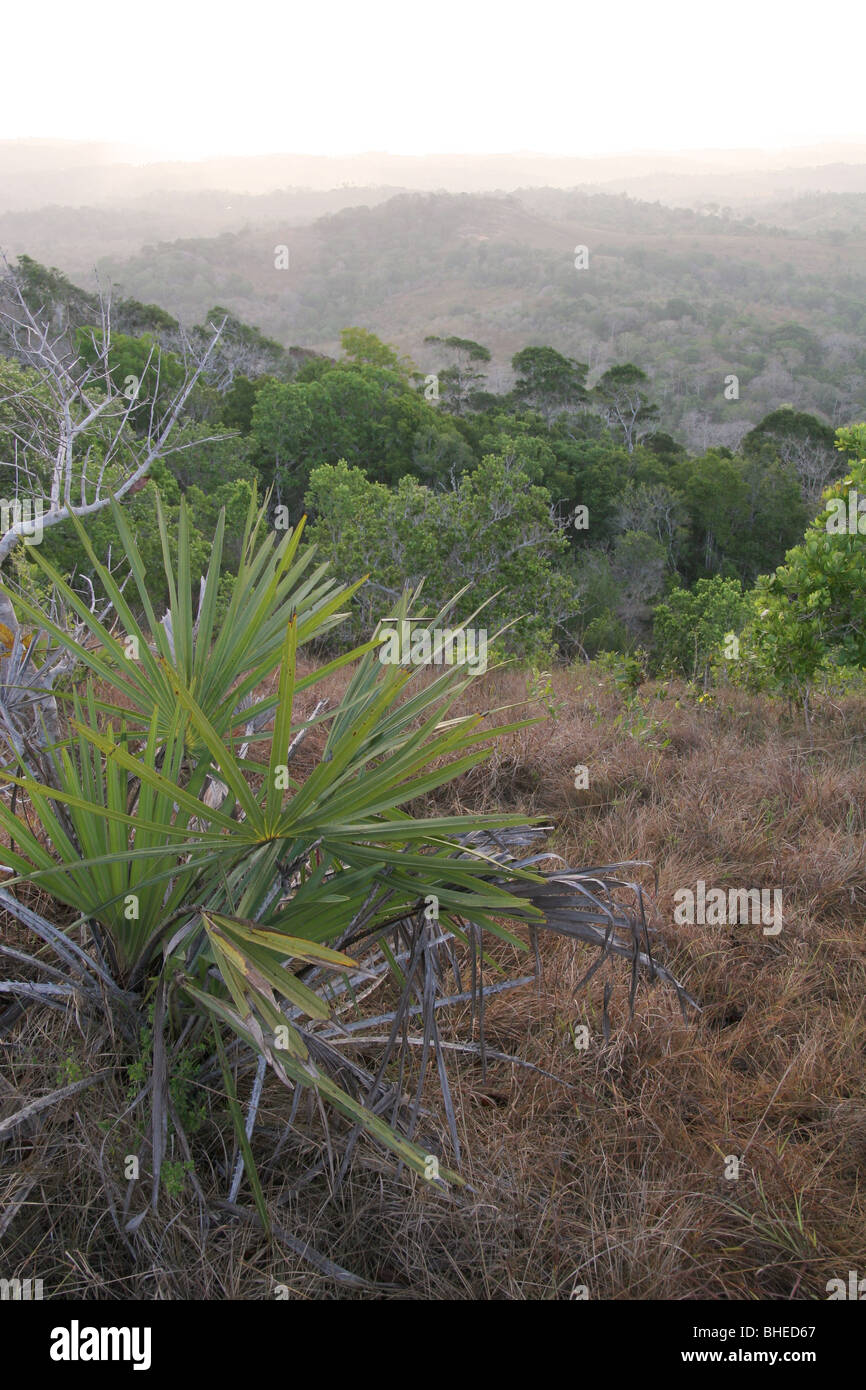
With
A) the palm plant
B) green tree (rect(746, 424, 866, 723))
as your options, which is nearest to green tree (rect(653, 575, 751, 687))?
green tree (rect(746, 424, 866, 723))

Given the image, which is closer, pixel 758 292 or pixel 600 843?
pixel 600 843

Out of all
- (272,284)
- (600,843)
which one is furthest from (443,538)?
(272,284)

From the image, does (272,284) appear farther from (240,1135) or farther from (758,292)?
(240,1135)

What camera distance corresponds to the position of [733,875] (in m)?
3.20

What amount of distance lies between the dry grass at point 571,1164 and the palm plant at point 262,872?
0.13m

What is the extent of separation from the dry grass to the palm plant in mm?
129

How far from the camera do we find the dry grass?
5.65 ft

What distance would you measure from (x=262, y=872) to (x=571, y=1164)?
104 cm

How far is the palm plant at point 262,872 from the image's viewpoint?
1392mm

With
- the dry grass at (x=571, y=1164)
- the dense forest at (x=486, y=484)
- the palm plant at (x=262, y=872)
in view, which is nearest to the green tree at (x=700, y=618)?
the dense forest at (x=486, y=484)

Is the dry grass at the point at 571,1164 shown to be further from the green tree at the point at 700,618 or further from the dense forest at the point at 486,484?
the green tree at the point at 700,618

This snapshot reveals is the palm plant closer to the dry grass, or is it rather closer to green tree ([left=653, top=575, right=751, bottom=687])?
the dry grass
